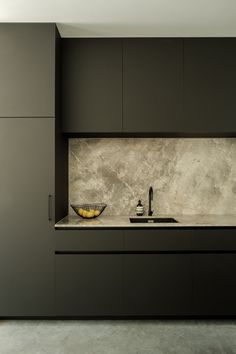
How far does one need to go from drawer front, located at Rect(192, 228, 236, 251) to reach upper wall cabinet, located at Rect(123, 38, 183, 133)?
1027mm

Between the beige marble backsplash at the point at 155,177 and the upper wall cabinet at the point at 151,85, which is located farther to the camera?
the beige marble backsplash at the point at 155,177

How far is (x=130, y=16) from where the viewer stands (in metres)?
2.66

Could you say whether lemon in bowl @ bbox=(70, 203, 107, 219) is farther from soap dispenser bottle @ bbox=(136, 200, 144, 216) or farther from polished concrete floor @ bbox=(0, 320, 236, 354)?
polished concrete floor @ bbox=(0, 320, 236, 354)

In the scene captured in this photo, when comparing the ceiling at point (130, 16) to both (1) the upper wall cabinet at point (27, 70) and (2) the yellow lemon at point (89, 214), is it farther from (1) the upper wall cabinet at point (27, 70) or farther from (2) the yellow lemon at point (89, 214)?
(2) the yellow lemon at point (89, 214)

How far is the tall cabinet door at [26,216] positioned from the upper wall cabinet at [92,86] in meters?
0.37

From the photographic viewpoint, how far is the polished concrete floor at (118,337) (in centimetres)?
233

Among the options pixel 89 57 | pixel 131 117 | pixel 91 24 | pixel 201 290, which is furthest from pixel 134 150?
pixel 201 290

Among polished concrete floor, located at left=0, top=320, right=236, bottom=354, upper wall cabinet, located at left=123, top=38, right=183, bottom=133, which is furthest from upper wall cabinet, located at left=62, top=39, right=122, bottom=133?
polished concrete floor, located at left=0, top=320, right=236, bottom=354

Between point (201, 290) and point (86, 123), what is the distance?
1.85m

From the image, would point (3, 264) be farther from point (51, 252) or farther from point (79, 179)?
point (79, 179)

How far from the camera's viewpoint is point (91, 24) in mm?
2787

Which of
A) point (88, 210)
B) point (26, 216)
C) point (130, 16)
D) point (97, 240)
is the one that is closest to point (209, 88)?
point (130, 16)

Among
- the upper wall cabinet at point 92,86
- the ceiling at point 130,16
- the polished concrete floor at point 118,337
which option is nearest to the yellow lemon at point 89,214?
the upper wall cabinet at point 92,86

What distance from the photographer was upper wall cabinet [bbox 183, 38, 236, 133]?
118 inches
